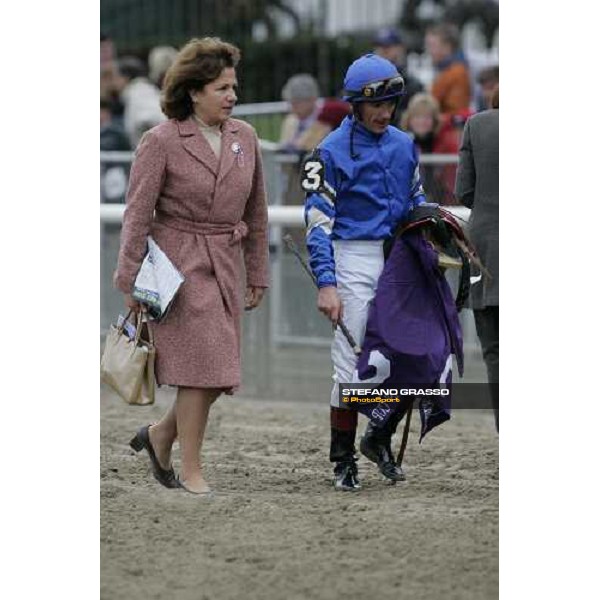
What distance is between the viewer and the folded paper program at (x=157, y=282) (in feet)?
25.5

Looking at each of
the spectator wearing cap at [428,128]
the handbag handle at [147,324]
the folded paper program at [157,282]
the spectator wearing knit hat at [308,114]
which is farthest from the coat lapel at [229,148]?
the spectator wearing knit hat at [308,114]

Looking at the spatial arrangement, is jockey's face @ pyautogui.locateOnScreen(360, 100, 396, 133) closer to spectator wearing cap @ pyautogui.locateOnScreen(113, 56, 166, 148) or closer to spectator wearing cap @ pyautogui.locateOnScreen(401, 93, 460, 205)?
spectator wearing cap @ pyautogui.locateOnScreen(401, 93, 460, 205)

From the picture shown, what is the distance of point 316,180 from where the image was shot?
26.0 feet

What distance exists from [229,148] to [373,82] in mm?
691

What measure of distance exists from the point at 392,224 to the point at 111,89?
733 centimetres

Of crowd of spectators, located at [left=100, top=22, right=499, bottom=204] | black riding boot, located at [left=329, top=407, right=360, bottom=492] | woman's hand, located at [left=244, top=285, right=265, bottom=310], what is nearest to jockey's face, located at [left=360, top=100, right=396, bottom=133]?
woman's hand, located at [left=244, top=285, right=265, bottom=310]

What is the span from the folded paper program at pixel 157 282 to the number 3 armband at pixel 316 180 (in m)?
0.69

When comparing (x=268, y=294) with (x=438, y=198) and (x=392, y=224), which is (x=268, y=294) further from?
(x=392, y=224)

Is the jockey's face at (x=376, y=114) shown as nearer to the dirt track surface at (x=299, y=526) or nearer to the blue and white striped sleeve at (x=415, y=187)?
the blue and white striped sleeve at (x=415, y=187)

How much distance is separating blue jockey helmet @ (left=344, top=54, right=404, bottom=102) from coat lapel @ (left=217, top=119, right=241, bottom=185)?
1.74 feet

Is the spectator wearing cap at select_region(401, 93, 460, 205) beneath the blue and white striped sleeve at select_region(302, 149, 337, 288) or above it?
above

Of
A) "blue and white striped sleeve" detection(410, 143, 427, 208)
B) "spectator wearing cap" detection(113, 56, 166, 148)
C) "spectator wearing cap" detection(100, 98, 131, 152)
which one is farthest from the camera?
"spectator wearing cap" detection(113, 56, 166, 148)

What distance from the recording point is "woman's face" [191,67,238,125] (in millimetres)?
7867

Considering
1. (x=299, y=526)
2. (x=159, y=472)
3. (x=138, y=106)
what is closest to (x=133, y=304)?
(x=159, y=472)
